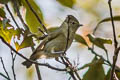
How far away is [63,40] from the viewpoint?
178cm

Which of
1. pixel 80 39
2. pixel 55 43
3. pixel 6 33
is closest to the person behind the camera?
pixel 6 33

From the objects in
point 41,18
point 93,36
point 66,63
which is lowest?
point 66,63

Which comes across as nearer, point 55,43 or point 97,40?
point 97,40

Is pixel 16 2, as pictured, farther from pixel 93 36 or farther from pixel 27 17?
pixel 93 36

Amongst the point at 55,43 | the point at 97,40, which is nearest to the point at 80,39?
the point at 97,40

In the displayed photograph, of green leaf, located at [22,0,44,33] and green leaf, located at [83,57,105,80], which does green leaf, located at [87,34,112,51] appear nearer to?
green leaf, located at [83,57,105,80]

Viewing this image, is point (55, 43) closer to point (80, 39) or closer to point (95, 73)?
point (80, 39)

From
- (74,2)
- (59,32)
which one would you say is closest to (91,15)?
(59,32)

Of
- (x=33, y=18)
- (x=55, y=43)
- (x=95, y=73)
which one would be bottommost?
(x=95, y=73)

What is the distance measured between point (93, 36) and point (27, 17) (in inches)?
15.6

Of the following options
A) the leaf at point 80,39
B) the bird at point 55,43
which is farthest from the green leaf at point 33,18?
the leaf at point 80,39

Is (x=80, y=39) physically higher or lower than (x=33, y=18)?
lower

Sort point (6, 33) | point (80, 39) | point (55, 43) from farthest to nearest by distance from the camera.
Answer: point (55, 43) < point (80, 39) < point (6, 33)

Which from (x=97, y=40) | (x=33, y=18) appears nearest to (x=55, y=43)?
(x=33, y=18)
